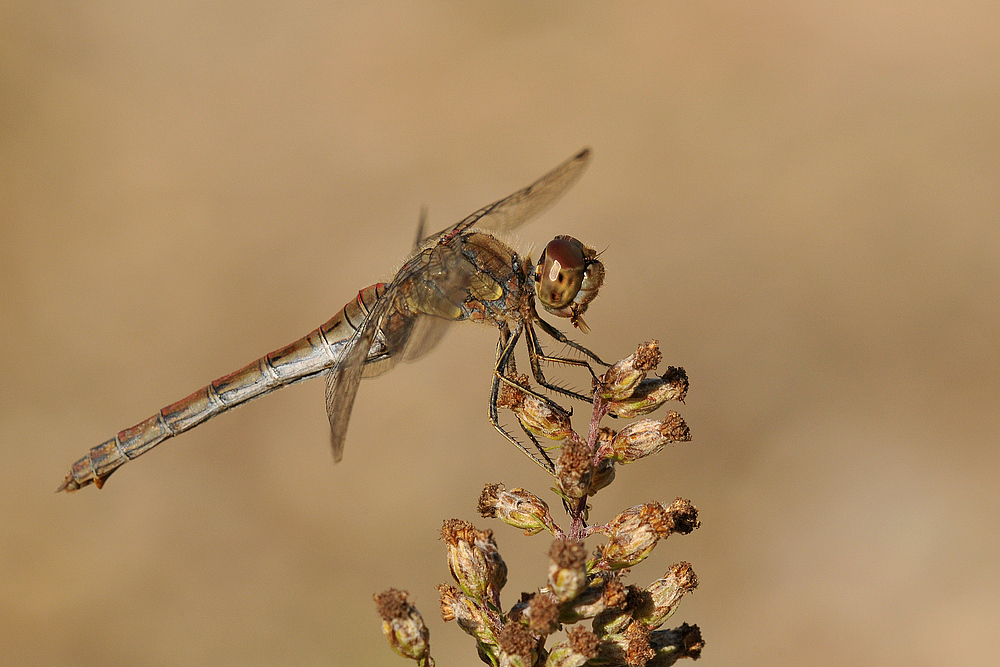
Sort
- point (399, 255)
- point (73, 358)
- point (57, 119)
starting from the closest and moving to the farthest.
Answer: point (73, 358) → point (399, 255) → point (57, 119)

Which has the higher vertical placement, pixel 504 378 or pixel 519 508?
pixel 504 378

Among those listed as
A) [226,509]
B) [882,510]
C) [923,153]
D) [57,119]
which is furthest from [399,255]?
[923,153]

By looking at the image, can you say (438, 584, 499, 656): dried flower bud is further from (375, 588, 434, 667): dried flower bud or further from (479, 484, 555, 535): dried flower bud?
(479, 484, 555, 535): dried flower bud

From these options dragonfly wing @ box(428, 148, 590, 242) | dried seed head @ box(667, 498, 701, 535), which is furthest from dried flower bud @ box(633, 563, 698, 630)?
dragonfly wing @ box(428, 148, 590, 242)

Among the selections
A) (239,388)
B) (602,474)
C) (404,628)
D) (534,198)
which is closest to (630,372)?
(602,474)

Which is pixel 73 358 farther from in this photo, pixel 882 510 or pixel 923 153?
pixel 923 153

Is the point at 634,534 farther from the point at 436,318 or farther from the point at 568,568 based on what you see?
the point at 436,318
